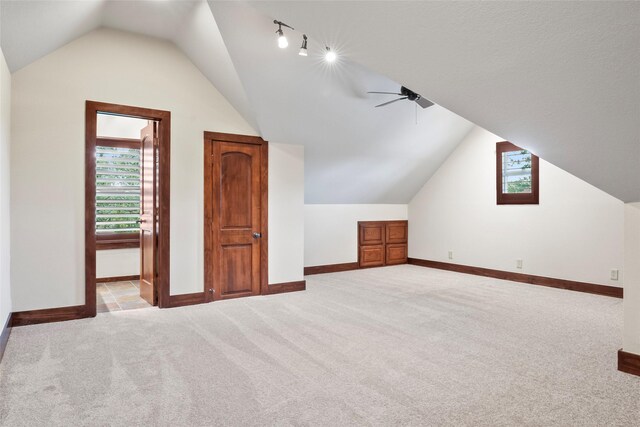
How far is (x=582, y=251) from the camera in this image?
5.39 meters

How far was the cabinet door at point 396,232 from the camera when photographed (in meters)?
7.73

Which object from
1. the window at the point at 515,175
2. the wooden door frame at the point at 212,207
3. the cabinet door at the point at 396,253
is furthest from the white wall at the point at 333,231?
the window at the point at 515,175

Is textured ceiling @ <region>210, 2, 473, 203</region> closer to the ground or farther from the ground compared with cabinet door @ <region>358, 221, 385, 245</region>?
farther from the ground

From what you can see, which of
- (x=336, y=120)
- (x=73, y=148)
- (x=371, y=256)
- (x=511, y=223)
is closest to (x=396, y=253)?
(x=371, y=256)

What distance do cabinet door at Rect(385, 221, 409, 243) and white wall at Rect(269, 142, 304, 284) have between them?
2777 mm

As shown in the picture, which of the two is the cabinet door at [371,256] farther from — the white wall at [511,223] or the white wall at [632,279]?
the white wall at [632,279]

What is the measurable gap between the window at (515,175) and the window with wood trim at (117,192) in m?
5.92

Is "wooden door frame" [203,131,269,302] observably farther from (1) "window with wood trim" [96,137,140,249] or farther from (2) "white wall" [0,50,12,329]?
(1) "window with wood trim" [96,137,140,249]

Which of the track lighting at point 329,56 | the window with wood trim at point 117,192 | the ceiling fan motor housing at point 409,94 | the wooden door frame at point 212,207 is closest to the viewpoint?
the track lighting at point 329,56

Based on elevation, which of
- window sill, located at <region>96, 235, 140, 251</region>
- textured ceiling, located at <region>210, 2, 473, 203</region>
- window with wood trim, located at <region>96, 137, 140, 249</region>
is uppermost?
textured ceiling, located at <region>210, 2, 473, 203</region>

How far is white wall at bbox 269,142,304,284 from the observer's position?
17.1 ft

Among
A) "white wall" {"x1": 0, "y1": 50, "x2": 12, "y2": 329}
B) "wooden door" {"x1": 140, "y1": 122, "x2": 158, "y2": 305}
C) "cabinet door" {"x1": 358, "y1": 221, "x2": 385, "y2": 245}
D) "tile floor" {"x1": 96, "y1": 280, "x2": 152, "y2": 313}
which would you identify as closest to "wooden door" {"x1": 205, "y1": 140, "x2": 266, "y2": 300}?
"wooden door" {"x1": 140, "y1": 122, "x2": 158, "y2": 305}

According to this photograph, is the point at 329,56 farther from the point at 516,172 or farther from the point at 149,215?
the point at 516,172

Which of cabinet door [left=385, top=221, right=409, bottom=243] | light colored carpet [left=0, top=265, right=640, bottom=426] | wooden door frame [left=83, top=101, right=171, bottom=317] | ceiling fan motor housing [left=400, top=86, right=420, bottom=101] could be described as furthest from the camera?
cabinet door [left=385, top=221, right=409, bottom=243]
